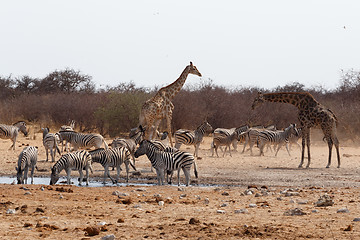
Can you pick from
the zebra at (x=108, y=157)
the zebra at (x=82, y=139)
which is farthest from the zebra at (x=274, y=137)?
the zebra at (x=108, y=157)

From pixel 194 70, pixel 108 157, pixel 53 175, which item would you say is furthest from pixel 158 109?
pixel 53 175

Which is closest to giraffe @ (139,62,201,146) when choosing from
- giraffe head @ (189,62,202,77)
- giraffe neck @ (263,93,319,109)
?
giraffe head @ (189,62,202,77)

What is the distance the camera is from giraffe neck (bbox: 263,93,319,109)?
61.7ft

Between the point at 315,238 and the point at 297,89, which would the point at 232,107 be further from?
the point at 315,238

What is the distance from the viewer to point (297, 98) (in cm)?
1914

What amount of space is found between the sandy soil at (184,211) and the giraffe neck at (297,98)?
4.38 m

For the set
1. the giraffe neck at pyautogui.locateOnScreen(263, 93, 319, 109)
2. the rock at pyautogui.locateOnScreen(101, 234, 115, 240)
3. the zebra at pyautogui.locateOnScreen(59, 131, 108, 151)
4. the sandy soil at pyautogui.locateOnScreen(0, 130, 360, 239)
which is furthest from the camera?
the giraffe neck at pyautogui.locateOnScreen(263, 93, 319, 109)

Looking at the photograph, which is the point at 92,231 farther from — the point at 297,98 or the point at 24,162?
the point at 297,98

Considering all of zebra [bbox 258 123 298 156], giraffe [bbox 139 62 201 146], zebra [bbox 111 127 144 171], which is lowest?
zebra [bbox 111 127 144 171]

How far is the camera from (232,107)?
3238cm

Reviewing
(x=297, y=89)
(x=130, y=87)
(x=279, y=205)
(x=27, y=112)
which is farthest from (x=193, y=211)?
(x=297, y=89)

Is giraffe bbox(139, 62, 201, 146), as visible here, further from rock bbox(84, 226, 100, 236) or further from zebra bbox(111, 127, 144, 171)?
rock bbox(84, 226, 100, 236)

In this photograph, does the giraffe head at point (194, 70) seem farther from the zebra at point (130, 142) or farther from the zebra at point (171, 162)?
the zebra at point (171, 162)

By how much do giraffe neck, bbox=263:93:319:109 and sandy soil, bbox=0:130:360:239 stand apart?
4.38m
